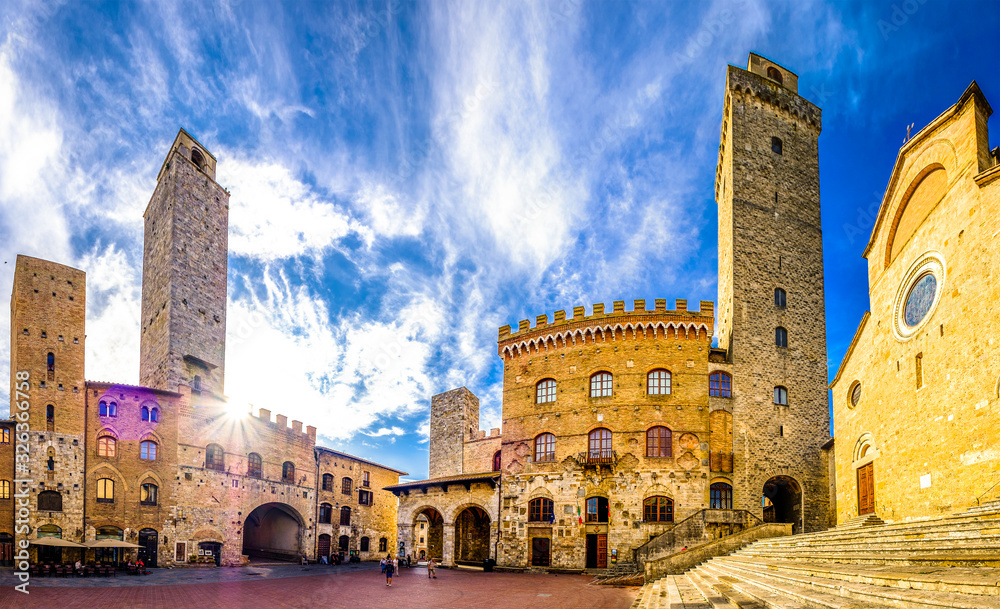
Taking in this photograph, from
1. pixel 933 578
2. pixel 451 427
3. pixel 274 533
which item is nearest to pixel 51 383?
pixel 274 533

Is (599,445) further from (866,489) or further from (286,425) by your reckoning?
(286,425)

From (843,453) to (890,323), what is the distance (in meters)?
5.84

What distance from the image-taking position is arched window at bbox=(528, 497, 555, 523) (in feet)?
105

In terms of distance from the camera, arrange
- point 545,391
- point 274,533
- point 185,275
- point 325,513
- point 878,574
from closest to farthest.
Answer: point 878,574, point 545,391, point 185,275, point 325,513, point 274,533

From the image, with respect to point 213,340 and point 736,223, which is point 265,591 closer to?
point 213,340

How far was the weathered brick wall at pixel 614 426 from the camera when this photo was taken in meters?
30.0

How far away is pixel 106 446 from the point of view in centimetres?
3045

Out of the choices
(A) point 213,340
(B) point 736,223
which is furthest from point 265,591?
(B) point 736,223

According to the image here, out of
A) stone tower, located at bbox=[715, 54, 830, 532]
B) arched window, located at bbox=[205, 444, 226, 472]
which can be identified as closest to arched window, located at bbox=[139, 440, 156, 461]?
arched window, located at bbox=[205, 444, 226, 472]

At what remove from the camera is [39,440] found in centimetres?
2839

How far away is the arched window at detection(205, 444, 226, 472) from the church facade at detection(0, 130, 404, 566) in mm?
60

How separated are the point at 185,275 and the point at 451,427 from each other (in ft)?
71.7

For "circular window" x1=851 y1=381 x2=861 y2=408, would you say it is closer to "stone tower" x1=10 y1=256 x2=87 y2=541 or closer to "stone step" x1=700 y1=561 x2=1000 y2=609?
"stone step" x1=700 y1=561 x2=1000 y2=609

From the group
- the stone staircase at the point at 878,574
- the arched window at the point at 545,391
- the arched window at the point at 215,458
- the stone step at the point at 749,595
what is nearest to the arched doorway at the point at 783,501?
the arched window at the point at 545,391
